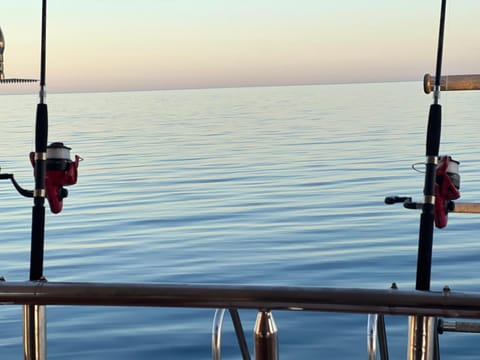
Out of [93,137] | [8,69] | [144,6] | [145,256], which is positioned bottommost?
[8,69]

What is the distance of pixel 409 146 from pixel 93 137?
787 centimetres

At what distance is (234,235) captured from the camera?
9141 mm

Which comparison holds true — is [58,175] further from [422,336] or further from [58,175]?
[422,336]

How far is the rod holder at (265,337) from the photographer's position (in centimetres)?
145

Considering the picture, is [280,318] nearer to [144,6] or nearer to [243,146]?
[243,146]

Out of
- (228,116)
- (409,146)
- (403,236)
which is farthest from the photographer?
(228,116)

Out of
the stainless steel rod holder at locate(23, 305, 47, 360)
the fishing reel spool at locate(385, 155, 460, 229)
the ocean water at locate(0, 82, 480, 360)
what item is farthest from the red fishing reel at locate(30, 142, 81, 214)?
the fishing reel spool at locate(385, 155, 460, 229)

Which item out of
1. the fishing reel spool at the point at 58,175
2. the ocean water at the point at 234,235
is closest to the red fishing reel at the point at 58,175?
the fishing reel spool at the point at 58,175

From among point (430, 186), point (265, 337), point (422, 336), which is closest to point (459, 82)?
point (430, 186)

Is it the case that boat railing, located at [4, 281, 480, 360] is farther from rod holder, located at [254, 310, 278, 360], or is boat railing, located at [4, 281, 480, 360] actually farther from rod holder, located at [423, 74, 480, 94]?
rod holder, located at [423, 74, 480, 94]

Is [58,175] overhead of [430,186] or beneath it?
overhead

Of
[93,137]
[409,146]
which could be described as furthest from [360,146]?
[93,137]

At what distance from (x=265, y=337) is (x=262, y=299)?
0.05 meters

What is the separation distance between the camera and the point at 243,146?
19.1 meters
